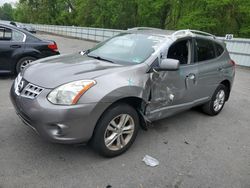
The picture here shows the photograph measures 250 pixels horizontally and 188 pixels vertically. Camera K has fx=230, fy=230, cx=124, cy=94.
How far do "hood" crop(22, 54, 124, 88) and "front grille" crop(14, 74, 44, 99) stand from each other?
0.16 feet

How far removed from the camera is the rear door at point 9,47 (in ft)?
19.7

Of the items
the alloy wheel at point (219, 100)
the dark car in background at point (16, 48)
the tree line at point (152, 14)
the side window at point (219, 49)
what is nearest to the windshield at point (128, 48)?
the side window at point (219, 49)

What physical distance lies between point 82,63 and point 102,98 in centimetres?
82

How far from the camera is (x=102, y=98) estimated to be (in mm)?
2629

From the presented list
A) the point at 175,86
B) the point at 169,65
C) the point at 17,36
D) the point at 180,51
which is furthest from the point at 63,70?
the point at 17,36

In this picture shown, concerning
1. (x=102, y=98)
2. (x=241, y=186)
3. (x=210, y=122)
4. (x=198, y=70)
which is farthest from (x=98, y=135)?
(x=210, y=122)

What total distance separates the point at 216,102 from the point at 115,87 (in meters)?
2.91

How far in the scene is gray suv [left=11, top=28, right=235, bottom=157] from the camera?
2.55m

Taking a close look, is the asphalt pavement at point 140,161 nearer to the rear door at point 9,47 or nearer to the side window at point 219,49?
the side window at point 219,49

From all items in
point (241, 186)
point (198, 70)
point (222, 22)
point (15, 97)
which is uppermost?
point (222, 22)

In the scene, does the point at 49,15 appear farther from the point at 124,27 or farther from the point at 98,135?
the point at 98,135

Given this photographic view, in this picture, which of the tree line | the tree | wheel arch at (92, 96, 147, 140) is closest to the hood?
wheel arch at (92, 96, 147, 140)

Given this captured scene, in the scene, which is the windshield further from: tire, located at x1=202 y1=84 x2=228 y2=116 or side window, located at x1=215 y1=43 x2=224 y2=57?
tire, located at x1=202 y1=84 x2=228 y2=116

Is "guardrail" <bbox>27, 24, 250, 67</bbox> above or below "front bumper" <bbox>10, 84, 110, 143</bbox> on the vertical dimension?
above
